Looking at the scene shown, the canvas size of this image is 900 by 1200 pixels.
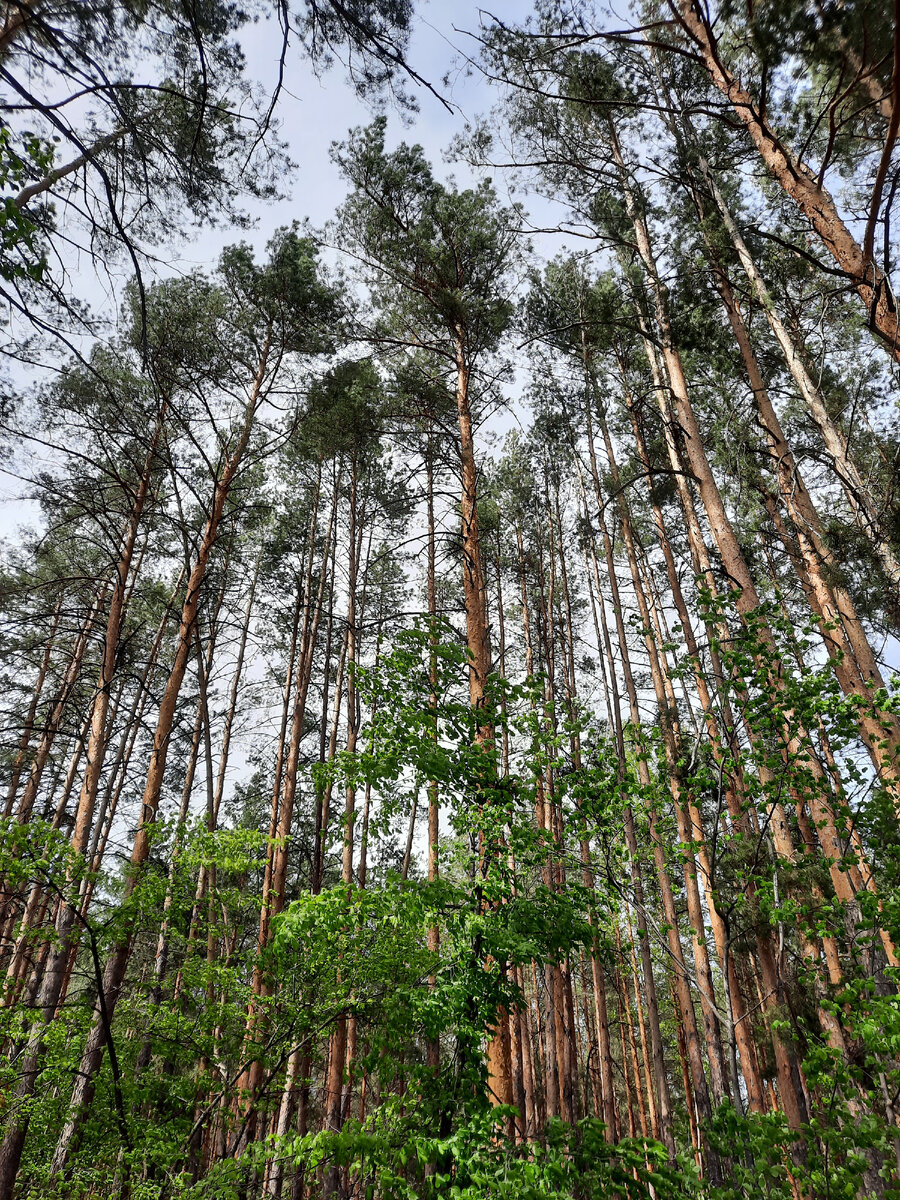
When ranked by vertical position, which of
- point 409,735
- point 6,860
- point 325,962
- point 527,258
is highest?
point 527,258

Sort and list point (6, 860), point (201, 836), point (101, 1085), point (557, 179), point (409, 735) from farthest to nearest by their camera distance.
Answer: point (557, 179)
point (201, 836)
point (409, 735)
point (101, 1085)
point (6, 860)

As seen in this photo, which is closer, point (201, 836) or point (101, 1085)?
point (101, 1085)

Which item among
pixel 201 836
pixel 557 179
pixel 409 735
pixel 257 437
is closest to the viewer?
pixel 409 735

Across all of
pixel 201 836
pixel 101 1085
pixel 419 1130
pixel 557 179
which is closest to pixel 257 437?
pixel 557 179

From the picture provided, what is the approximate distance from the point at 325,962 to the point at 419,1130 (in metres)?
1.08

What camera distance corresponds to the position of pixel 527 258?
9203mm

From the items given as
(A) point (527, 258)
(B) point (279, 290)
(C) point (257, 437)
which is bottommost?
(C) point (257, 437)

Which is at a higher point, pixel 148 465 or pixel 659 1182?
pixel 148 465

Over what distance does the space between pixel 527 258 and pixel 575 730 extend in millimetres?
7785

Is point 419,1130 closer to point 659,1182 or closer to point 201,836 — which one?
point 659,1182

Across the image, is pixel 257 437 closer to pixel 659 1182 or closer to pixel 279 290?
pixel 279 290

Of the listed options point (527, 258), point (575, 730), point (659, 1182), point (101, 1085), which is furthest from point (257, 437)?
point (659, 1182)

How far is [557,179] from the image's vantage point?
26.6 feet

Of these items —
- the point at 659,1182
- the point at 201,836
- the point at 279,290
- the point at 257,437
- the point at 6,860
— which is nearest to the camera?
the point at 659,1182
